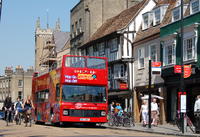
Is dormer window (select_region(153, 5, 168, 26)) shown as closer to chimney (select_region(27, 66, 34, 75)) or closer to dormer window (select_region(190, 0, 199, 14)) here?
dormer window (select_region(190, 0, 199, 14))

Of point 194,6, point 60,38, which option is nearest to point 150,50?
point 194,6

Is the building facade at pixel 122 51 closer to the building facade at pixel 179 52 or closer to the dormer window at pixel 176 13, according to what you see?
the building facade at pixel 179 52

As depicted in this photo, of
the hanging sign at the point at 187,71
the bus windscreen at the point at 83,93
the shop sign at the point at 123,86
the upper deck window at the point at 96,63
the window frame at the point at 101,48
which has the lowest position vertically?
the bus windscreen at the point at 83,93

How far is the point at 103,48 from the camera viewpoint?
148 ft

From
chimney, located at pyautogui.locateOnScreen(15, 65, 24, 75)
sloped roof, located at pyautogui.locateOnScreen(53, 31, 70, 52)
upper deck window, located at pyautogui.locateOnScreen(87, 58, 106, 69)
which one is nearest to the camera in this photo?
upper deck window, located at pyautogui.locateOnScreen(87, 58, 106, 69)

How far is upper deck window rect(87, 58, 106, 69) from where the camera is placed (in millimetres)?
25562

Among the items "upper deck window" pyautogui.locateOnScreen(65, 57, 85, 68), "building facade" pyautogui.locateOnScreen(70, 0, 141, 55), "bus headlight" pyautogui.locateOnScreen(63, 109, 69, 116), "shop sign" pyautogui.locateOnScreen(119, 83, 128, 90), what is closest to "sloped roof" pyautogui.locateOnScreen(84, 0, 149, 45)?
"building facade" pyautogui.locateOnScreen(70, 0, 141, 55)

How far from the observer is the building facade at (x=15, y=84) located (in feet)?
340

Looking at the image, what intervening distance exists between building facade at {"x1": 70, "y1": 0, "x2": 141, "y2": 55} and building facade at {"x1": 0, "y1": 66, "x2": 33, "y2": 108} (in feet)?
166

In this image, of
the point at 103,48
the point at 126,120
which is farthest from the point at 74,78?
the point at 103,48

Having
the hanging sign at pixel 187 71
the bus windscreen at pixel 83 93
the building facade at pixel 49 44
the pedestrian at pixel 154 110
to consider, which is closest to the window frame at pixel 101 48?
the building facade at pixel 49 44

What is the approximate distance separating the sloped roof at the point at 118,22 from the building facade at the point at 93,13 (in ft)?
4.36

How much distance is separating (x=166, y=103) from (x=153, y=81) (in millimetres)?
2468

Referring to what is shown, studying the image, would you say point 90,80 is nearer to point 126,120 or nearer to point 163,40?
point 126,120
